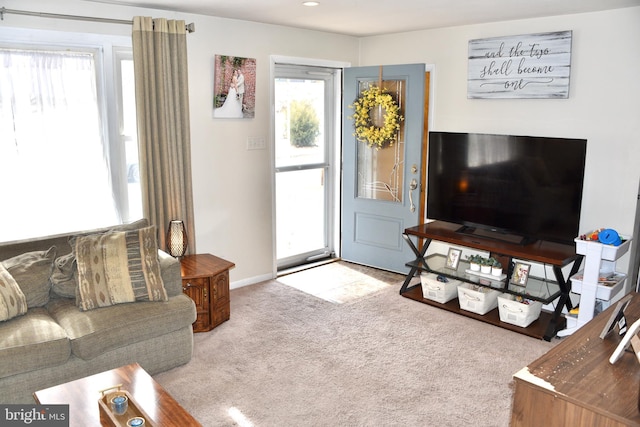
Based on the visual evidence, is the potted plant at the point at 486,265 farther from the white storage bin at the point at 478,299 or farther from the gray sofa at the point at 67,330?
the gray sofa at the point at 67,330

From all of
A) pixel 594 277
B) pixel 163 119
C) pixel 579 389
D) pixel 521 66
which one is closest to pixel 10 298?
pixel 163 119

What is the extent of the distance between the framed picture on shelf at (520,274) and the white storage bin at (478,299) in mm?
201

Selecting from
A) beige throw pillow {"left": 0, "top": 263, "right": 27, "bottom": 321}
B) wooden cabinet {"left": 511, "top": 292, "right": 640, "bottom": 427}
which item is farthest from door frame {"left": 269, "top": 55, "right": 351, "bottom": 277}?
wooden cabinet {"left": 511, "top": 292, "right": 640, "bottom": 427}

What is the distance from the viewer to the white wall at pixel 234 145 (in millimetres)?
4422

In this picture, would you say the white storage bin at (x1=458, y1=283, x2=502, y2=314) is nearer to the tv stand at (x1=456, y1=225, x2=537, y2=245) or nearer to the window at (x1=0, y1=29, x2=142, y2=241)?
the tv stand at (x1=456, y1=225, x2=537, y2=245)

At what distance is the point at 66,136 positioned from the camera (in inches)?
153

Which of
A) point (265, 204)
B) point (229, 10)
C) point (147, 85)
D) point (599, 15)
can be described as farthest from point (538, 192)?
point (147, 85)

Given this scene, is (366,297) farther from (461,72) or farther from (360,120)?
(461,72)

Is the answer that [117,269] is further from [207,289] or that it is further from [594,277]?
[594,277]

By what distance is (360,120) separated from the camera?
5.34m

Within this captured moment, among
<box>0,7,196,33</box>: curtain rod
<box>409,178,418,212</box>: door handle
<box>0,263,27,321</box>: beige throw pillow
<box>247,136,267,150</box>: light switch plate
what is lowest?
<box>0,263,27,321</box>: beige throw pillow

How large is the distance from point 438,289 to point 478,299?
1.20ft

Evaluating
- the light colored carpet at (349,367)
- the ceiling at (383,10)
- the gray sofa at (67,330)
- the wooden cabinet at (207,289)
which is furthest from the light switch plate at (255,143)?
the gray sofa at (67,330)

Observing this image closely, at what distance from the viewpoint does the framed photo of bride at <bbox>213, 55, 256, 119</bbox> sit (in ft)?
14.8
